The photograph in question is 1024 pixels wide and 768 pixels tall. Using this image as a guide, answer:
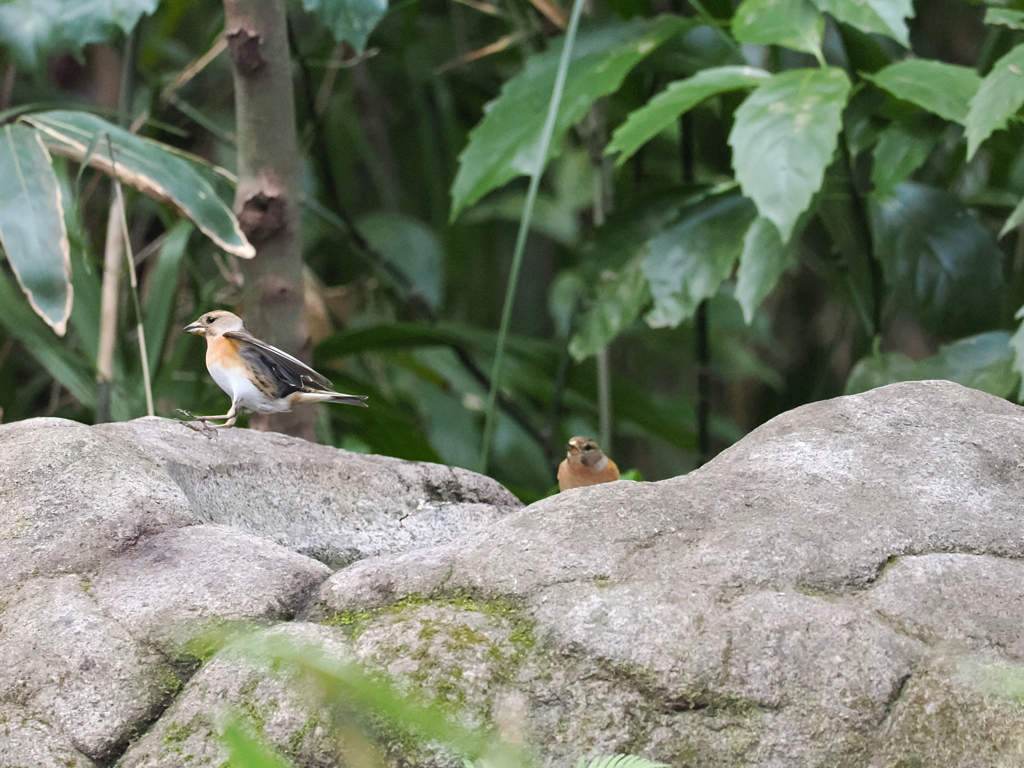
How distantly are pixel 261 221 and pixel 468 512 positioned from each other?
84 cm

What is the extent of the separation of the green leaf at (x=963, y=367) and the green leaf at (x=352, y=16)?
1.35m

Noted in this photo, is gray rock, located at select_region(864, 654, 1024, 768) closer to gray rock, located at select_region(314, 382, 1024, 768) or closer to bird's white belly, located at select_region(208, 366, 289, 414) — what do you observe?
gray rock, located at select_region(314, 382, 1024, 768)

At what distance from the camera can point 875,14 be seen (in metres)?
2.24

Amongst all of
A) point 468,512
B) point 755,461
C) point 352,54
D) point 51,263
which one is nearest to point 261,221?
point 51,263

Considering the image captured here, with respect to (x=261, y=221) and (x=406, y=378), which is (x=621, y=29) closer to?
(x=261, y=221)

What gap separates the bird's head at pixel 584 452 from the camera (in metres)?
2.06

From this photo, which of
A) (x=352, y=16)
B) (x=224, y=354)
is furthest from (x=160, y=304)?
(x=224, y=354)

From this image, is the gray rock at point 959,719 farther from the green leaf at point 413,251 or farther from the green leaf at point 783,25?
the green leaf at point 413,251

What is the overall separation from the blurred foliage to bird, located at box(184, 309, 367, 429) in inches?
15.5

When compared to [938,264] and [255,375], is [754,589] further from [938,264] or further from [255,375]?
[938,264]

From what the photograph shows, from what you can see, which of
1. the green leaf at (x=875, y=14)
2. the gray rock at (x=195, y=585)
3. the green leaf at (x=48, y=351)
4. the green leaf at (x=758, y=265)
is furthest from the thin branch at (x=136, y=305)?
the green leaf at (x=875, y=14)

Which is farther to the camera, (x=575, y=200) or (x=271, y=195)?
(x=575, y=200)

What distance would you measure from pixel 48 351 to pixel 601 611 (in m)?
1.88

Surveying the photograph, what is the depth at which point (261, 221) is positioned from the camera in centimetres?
222
